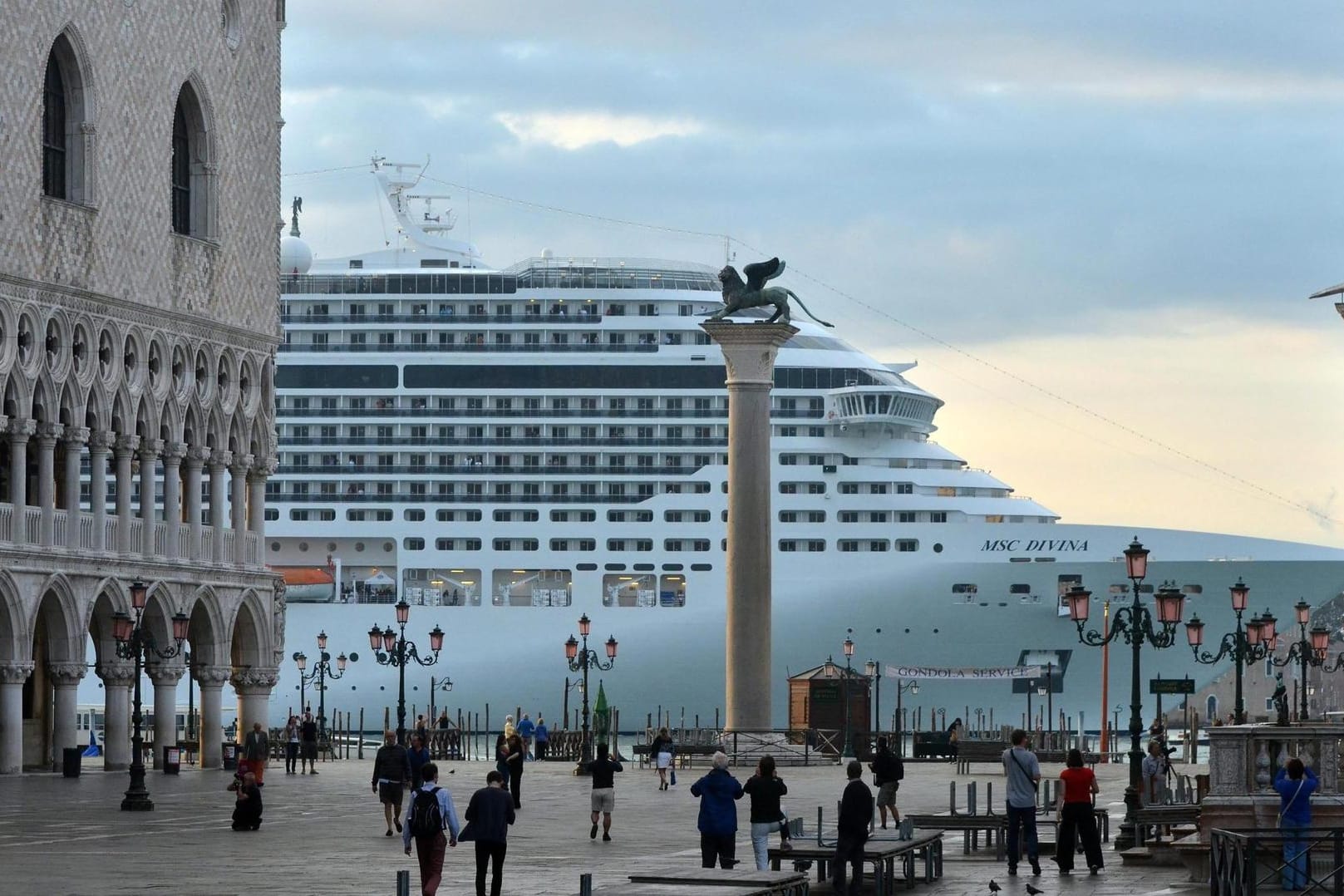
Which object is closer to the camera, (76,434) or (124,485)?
(76,434)

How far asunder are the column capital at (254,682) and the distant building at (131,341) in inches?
1.9

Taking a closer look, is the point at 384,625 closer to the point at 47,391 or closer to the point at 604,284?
the point at 604,284

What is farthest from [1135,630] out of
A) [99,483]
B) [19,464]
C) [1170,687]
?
[99,483]

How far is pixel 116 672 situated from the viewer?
151 ft

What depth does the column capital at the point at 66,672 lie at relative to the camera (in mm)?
43844

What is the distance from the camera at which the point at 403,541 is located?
7838 centimetres

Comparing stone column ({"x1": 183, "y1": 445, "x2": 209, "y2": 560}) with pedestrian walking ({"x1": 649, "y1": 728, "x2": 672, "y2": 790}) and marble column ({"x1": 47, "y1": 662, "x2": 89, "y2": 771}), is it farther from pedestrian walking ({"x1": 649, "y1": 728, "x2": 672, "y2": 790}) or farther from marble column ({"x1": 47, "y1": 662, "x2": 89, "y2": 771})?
pedestrian walking ({"x1": 649, "y1": 728, "x2": 672, "y2": 790})

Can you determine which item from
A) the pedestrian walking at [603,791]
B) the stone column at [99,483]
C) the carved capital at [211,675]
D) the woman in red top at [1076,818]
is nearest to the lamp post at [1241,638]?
the pedestrian walking at [603,791]

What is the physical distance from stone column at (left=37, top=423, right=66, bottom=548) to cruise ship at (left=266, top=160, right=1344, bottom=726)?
3319 centimetres

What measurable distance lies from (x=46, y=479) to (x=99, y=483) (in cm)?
202

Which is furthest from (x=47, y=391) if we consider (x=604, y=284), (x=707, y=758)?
(x=604, y=284)

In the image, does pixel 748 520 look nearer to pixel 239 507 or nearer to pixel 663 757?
pixel 663 757

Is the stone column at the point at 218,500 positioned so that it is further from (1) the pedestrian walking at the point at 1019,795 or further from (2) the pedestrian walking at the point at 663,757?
(1) the pedestrian walking at the point at 1019,795

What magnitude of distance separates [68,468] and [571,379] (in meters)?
35.8
